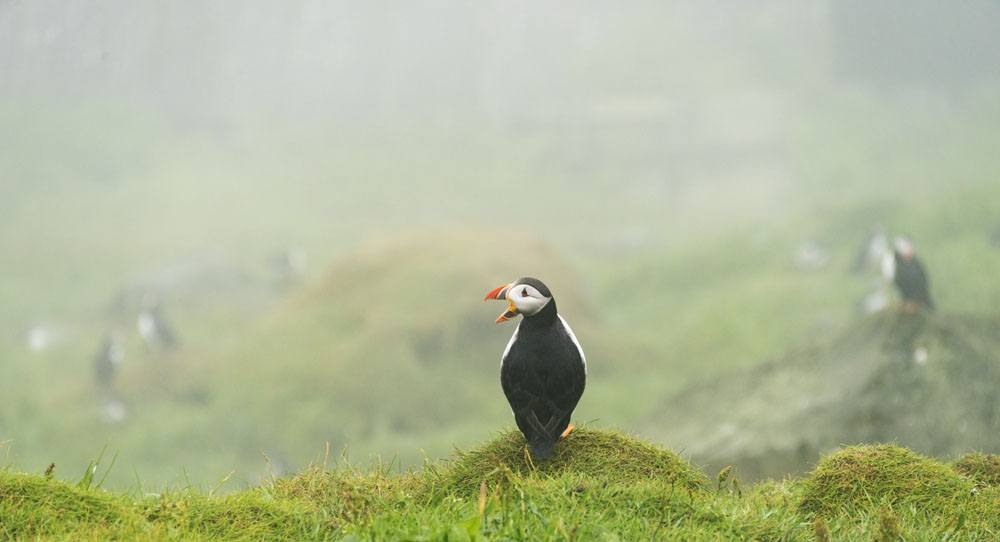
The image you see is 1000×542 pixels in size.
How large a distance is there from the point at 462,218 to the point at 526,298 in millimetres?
22976

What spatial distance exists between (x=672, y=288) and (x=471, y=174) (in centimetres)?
1135

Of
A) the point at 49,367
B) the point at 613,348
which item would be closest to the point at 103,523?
the point at 613,348

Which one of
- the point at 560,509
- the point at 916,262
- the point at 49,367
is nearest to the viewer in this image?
the point at 560,509

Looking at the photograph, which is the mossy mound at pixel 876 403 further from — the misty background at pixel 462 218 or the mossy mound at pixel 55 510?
the mossy mound at pixel 55 510

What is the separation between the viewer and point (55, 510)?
13.0ft

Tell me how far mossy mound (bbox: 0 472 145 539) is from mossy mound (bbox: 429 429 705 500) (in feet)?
4.31

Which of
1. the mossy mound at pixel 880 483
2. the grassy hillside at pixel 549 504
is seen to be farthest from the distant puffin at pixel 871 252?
the mossy mound at pixel 880 483

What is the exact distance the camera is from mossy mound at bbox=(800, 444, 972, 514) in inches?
175

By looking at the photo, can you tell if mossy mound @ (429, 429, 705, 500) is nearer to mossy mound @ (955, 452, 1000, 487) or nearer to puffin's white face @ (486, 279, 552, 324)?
puffin's white face @ (486, 279, 552, 324)

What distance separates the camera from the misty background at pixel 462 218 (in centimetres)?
1383

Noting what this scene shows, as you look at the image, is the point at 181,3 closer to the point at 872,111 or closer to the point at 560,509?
the point at 872,111

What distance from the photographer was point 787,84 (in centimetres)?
3469

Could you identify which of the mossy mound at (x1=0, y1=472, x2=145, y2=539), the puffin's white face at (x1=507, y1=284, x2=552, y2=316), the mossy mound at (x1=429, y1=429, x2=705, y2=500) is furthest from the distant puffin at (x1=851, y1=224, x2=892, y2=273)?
the mossy mound at (x1=0, y1=472, x2=145, y2=539)

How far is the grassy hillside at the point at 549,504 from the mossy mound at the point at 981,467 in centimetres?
16
